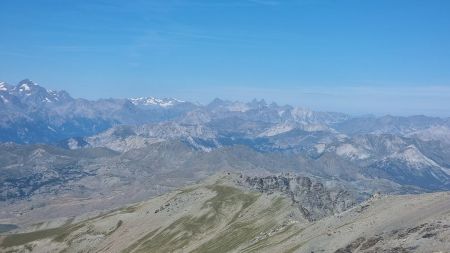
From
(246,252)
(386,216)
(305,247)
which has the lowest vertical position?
(246,252)

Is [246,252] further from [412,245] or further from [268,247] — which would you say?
Result: [412,245]

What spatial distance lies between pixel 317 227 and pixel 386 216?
37.1 m

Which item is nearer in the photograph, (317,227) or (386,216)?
(386,216)

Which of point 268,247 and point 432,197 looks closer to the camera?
point 432,197

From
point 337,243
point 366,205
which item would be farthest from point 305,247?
point 366,205

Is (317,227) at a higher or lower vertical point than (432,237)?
lower

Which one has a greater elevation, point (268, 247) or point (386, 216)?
point (386, 216)

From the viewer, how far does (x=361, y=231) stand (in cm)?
13025

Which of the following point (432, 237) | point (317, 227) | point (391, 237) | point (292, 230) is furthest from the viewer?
point (292, 230)

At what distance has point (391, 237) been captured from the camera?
115250 millimetres

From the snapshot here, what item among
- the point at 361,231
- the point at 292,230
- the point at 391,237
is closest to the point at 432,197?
the point at 361,231

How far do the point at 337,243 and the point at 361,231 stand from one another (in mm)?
6090

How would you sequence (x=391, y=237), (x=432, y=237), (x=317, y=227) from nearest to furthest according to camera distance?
1. (x=432, y=237)
2. (x=391, y=237)
3. (x=317, y=227)

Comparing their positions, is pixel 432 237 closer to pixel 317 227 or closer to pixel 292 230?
pixel 317 227
